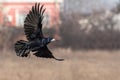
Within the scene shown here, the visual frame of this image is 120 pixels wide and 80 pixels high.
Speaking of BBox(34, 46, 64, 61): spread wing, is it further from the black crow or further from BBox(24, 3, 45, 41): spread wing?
BBox(24, 3, 45, 41): spread wing

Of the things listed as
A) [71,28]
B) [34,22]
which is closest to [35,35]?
[34,22]

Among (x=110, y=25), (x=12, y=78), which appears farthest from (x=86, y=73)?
(x=110, y=25)

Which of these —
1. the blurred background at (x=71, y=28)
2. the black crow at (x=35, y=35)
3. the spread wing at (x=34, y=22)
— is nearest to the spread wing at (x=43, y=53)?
the black crow at (x=35, y=35)

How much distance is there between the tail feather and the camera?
5.58 m

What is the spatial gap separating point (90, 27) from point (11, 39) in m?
5.45

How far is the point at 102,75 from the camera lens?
12680mm

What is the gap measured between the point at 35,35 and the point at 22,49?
326mm

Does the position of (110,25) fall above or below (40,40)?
below

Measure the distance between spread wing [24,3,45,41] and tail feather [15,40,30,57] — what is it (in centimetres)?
15

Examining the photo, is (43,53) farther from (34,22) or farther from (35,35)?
(34,22)

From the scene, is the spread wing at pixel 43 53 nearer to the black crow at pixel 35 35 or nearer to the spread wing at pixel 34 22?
the black crow at pixel 35 35

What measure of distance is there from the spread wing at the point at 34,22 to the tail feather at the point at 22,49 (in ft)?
0.50

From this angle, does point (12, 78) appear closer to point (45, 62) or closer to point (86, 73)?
point (86, 73)

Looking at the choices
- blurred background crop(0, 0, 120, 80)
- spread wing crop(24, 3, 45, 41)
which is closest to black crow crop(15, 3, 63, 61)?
spread wing crop(24, 3, 45, 41)
